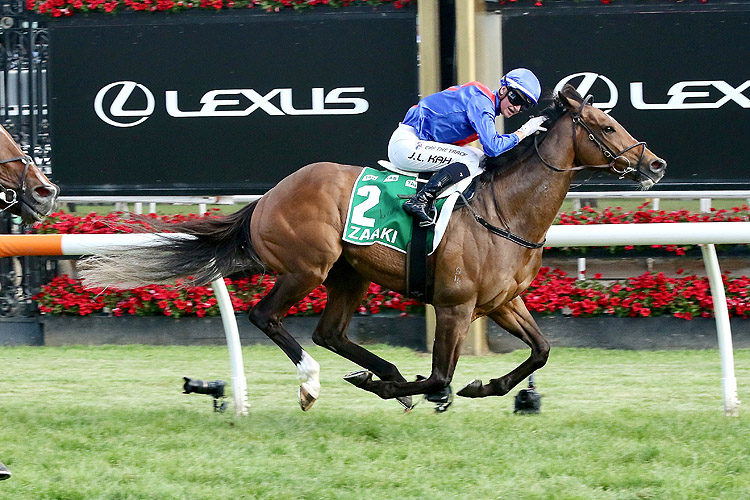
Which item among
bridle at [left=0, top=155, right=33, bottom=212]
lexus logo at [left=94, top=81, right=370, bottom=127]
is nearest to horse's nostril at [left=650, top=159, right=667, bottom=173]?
bridle at [left=0, top=155, right=33, bottom=212]

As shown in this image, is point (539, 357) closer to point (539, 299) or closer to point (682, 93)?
point (539, 299)

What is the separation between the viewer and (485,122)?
4.36 m

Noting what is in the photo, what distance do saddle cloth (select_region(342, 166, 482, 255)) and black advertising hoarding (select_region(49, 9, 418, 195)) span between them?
2.70 m

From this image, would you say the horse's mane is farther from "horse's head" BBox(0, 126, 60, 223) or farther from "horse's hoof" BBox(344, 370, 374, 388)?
"horse's head" BBox(0, 126, 60, 223)

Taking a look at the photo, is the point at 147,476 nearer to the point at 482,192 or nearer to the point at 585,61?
the point at 482,192

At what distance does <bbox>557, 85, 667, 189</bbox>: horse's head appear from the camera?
14.5 feet

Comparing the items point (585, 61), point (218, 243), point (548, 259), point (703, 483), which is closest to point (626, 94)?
point (585, 61)

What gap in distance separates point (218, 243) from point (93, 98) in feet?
10.5

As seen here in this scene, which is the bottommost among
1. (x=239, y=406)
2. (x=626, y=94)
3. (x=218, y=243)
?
(x=239, y=406)

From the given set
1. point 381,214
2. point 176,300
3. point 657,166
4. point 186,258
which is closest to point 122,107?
point 176,300

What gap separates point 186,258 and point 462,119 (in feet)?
4.77

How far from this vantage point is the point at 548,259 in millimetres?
6879

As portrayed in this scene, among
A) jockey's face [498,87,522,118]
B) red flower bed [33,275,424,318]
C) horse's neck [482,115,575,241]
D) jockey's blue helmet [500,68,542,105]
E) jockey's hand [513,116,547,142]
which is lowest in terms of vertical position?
red flower bed [33,275,424,318]

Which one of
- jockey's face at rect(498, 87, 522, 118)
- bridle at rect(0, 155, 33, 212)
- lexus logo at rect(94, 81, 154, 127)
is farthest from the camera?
lexus logo at rect(94, 81, 154, 127)
